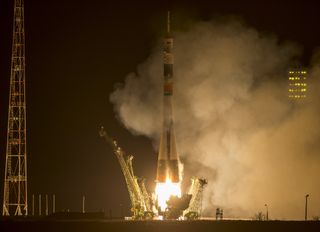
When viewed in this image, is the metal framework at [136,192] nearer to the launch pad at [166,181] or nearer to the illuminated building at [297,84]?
the launch pad at [166,181]

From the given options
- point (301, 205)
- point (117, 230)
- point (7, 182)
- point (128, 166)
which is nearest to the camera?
point (117, 230)

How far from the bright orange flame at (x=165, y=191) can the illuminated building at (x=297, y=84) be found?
23.4 meters

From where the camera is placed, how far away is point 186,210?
362ft

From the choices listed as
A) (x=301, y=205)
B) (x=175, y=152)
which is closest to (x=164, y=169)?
(x=175, y=152)

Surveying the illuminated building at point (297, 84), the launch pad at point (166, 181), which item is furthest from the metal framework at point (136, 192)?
the illuminated building at point (297, 84)

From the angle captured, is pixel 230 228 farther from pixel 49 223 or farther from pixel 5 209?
pixel 5 209

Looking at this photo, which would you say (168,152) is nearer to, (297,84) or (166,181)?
(166,181)

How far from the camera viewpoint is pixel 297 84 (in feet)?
420

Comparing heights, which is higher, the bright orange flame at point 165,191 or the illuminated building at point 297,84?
the illuminated building at point 297,84

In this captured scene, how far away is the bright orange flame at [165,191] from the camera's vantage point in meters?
109

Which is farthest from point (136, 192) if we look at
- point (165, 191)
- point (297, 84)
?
point (297, 84)

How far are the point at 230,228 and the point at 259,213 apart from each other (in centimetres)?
2281

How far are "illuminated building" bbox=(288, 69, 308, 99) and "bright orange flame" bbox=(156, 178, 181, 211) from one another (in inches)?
923

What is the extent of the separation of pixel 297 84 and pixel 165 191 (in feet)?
83.8
